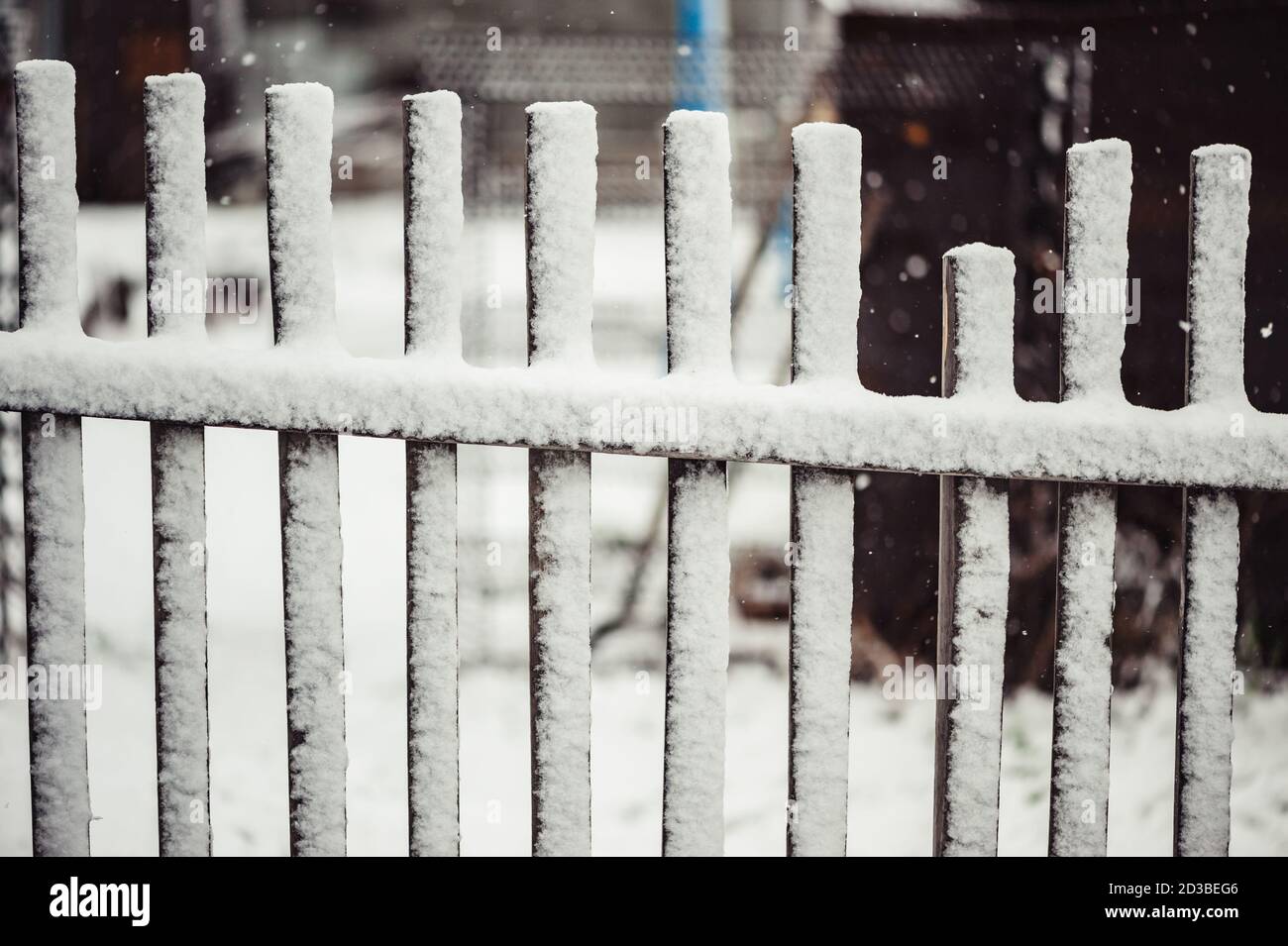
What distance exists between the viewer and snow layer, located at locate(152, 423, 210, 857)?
133 cm

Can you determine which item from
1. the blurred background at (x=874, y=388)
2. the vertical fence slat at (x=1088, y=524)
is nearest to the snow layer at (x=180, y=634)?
the blurred background at (x=874, y=388)

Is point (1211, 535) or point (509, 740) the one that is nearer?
point (1211, 535)

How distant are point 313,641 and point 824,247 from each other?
2.96 ft

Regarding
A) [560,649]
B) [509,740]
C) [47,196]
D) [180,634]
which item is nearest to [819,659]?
[560,649]

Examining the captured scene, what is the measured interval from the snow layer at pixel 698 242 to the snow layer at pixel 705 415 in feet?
0.17

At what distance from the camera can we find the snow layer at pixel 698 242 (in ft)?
4.12

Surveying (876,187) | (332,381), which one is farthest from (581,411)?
(876,187)

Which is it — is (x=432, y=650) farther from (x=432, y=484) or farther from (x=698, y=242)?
(x=698, y=242)

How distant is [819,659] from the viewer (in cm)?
132

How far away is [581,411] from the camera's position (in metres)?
1.25

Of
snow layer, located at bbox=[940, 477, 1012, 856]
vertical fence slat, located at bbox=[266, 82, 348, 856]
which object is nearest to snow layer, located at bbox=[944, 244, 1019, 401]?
snow layer, located at bbox=[940, 477, 1012, 856]

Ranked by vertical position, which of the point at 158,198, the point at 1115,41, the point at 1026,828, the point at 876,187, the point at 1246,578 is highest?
the point at 1115,41
